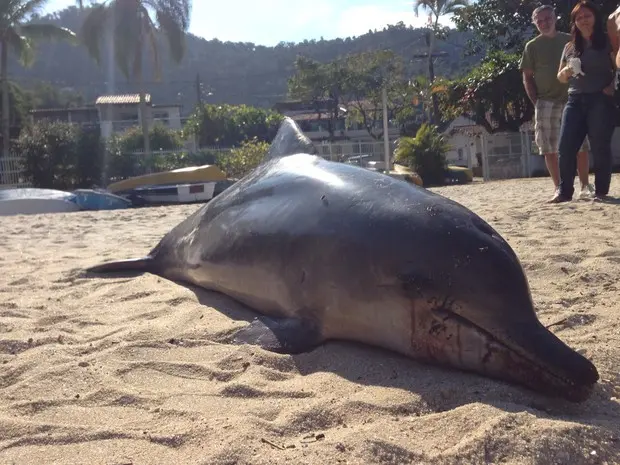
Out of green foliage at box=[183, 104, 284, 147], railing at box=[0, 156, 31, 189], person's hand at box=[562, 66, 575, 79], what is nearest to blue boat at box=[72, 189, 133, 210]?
person's hand at box=[562, 66, 575, 79]

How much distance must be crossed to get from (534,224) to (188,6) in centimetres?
3168

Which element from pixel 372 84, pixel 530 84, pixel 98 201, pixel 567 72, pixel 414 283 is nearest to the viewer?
pixel 414 283

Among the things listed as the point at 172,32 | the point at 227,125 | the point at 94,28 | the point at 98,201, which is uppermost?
the point at 94,28

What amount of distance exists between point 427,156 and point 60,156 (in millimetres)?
11460

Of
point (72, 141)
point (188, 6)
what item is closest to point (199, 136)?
point (188, 6)

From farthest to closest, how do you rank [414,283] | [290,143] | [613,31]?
[613,31] → [290,143] → [414,283]

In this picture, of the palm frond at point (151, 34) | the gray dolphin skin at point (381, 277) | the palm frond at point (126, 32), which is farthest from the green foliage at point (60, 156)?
the gray dolphin skin at point (381, 277)

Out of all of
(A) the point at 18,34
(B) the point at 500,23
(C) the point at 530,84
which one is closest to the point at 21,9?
(A) the point at 18,34

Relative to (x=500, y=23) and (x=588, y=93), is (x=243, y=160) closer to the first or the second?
(x=500, y=23)

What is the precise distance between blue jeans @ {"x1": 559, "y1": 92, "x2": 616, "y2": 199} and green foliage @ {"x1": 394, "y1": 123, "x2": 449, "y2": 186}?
Answer: 44.4 feet

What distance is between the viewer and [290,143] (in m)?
4.14

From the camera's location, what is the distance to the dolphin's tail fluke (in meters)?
4.47

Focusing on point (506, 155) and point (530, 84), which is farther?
point (506, 155)

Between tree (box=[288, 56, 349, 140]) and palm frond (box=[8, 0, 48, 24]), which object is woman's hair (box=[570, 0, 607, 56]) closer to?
palm frond (box=[8, 0, 48, 24])
